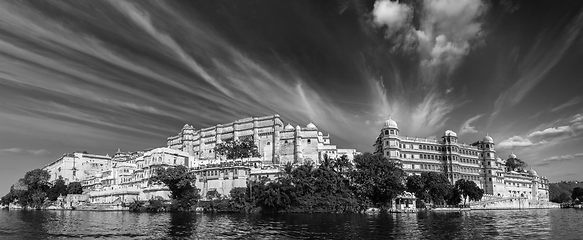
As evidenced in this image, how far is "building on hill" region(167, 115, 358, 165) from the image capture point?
414 ft

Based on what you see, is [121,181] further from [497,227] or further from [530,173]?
[530,173]

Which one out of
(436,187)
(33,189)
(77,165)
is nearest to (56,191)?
(33,189)

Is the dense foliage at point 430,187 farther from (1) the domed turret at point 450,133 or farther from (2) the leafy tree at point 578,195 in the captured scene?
(2) the leafy tree at point 578,195

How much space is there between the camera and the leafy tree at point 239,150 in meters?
121

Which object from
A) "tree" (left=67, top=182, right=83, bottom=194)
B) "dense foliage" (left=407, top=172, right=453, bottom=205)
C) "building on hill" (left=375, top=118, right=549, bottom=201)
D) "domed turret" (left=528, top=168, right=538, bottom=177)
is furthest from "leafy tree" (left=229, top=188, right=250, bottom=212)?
"domed turret" (left=528, top=168, right=538, bottom=177)

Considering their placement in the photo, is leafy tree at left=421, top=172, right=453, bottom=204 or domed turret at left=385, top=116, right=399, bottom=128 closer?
leafy tree at left=421, top=172, right=453, bottom=204

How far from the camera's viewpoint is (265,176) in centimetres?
9300

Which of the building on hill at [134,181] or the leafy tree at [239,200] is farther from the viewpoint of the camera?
the building on hill at [134,181]

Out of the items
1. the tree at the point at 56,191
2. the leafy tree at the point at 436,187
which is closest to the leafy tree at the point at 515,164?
the leafy tree at the point at 436,187

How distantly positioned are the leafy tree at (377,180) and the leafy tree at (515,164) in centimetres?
8057

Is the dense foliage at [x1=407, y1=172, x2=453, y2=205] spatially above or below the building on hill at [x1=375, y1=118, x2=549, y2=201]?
below

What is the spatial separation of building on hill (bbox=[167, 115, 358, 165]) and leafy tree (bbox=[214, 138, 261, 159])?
18.7 feet

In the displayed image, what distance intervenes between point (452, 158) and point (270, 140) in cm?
5617

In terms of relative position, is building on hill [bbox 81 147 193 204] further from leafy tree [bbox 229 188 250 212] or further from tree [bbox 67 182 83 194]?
leafy tree [bbox 229 188 250 212]
